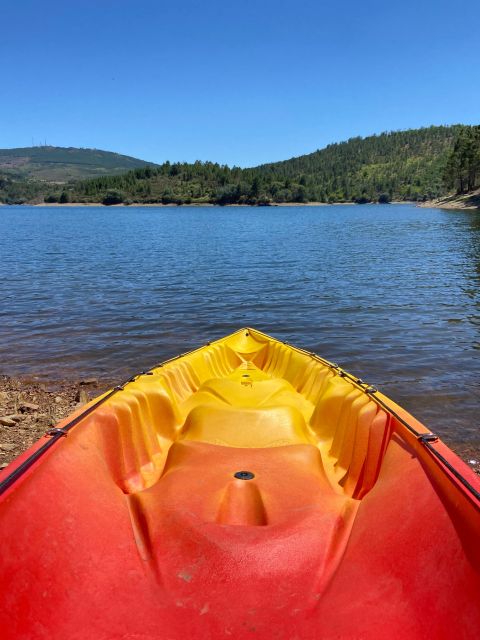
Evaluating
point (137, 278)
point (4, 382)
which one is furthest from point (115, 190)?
point (4, 382)

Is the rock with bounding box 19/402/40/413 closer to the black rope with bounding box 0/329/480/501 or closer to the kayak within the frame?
the black rope with bounding box 0/329/480/501

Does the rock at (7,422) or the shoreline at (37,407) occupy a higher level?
the rock at (7,422)

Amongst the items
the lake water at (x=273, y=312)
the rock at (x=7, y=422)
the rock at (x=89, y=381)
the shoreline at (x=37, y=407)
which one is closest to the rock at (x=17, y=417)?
the shoreline at (x=37, y=407)

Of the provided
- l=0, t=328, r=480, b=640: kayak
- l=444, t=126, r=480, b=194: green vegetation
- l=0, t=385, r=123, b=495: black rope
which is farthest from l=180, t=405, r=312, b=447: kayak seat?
l=444, t=126, r=480, b=194: green vegetation

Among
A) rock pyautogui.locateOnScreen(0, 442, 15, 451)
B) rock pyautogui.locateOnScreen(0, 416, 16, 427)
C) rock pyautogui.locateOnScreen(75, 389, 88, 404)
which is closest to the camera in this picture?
rock pyautogui.locateOnScreen(0, 442, 15, 451)

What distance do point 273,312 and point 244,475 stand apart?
11.2 m

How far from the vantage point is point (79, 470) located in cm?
372

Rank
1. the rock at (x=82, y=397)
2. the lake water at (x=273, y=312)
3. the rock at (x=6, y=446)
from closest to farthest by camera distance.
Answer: the rock at (x=6, y=446) < the rock at (x=82, y=397) < the lake water at (x=273, y=312)

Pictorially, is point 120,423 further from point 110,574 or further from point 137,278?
point 137,278

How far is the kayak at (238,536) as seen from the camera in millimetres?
2590

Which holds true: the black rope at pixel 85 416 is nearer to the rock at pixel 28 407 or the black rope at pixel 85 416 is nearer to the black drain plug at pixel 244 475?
the black drain plug at pixel 244 475

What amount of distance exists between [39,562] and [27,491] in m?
0.50

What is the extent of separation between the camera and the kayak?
2.59m

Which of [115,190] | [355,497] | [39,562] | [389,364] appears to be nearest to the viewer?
[39,562]
